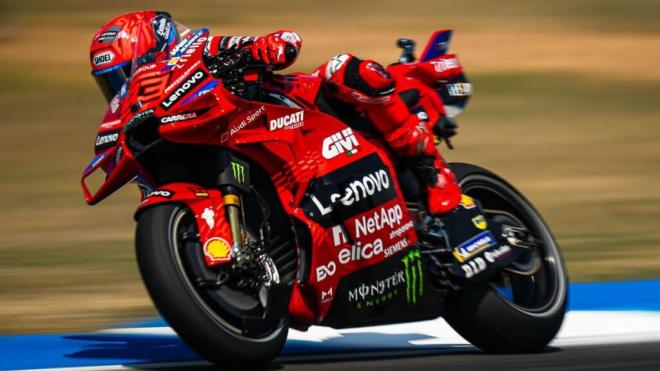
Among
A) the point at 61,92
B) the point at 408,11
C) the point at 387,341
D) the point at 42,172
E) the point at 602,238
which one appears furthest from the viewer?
the point at 408,11

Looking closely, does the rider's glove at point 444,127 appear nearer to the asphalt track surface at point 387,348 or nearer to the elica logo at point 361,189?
the elica logo at point 361,189

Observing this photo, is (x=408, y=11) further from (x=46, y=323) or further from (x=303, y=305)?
(x=303, y=305)

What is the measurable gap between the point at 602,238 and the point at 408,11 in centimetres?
1384

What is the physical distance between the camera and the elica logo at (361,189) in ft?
15.5

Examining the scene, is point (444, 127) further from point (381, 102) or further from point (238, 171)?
point (238, 171)

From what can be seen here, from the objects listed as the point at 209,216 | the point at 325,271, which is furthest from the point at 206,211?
the point at 325,271

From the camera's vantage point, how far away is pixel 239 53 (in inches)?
182

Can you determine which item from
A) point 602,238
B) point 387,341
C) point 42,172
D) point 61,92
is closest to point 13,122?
point 61,92

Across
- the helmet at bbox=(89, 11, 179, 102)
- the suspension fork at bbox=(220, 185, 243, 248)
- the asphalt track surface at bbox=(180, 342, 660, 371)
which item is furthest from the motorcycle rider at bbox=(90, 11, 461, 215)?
the asphalt track surface at bbox=(180, 342, 660, 371)

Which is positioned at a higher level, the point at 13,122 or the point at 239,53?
the point at 239,53

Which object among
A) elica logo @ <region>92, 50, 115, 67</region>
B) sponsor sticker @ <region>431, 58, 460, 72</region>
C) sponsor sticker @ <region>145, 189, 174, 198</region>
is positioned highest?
elica logo @ <region>92, 50, 115, 67</region>

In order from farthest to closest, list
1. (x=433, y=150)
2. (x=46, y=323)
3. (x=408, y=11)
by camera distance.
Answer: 1. (x=408, y=11)
2. (x=46, y=323)
3. (x=433, y=150)

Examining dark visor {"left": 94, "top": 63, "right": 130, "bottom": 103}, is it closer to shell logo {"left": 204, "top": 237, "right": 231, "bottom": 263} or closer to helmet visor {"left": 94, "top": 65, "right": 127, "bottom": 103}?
helmet visor {"left": 94, "top": 65, "right": 127, "bottom": 103}

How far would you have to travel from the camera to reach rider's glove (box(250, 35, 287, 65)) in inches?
179
